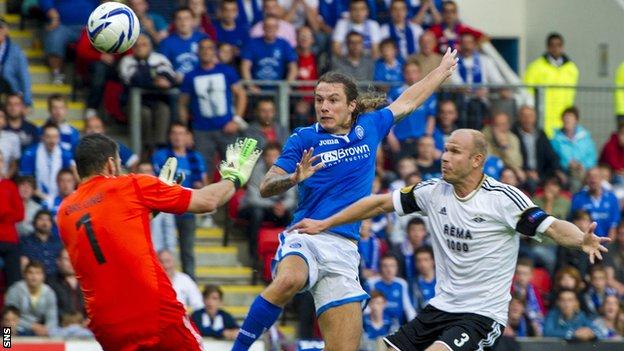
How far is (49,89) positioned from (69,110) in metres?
0.46

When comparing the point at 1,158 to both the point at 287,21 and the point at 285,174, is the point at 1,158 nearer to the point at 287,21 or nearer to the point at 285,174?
the point at 287,21

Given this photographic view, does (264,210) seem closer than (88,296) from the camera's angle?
No

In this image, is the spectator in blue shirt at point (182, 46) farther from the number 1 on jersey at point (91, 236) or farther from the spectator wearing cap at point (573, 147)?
the number 1 on jersey at point (91, 236)

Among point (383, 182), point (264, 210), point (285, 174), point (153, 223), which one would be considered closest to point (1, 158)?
point (153, 223)

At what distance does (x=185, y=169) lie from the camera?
1725cm

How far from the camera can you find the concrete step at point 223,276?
59.2ft

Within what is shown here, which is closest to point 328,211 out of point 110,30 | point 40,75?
point 110,30

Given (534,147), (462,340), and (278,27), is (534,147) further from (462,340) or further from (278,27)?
(462,340)

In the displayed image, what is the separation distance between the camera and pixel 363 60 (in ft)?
62.7

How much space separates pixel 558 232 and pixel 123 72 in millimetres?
8452

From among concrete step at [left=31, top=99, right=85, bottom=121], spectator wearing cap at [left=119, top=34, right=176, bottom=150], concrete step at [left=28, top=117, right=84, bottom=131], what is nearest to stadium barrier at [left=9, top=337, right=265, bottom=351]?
spectator wearing cap at [left=119, top=34, right=176, bottom=150]

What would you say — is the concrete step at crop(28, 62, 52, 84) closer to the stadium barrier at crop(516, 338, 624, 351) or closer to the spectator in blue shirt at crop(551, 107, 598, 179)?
the spectator in blue shirt at crop(551, 107, 598, 179)

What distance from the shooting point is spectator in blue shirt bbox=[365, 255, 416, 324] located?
16562 mm

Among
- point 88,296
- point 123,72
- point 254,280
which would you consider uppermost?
point 123,72
